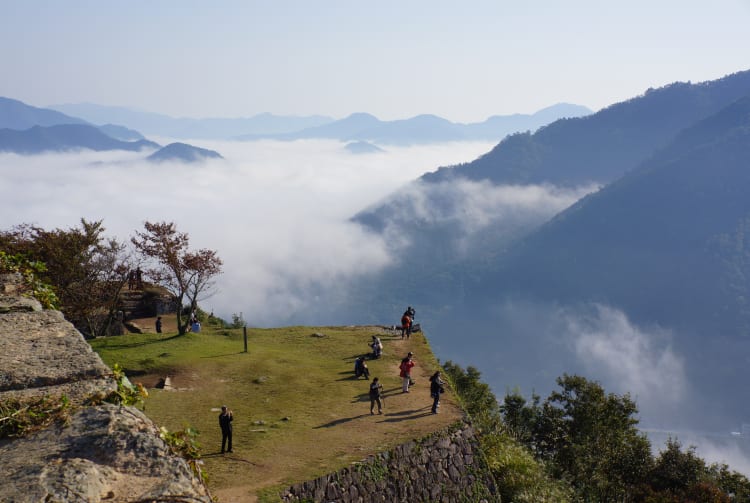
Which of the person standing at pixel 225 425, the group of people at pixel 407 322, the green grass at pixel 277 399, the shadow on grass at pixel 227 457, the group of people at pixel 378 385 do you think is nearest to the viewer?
the shadow on grass at pixel 227 457

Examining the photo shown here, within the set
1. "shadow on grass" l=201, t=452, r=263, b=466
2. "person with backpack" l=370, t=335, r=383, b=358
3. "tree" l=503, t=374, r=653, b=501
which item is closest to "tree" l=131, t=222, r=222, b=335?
"person with backpack" l=370, t=335, r=383, b=358

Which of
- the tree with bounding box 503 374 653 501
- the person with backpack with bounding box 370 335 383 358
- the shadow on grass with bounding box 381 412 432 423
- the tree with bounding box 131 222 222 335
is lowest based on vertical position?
the tree with bounding box 503 374 653 501

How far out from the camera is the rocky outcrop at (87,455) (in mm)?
5582

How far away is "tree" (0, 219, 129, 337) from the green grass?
7.54 metres

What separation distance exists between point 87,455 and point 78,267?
125 ft

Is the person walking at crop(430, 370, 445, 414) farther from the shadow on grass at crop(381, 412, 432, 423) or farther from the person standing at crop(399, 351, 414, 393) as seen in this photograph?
the person standing at crop(399, 351, 414, 393)

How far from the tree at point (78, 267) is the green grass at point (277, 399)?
24.8 feet

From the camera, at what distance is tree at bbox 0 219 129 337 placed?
3791 centimetres

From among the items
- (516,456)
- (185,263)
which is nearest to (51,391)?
(516,456)

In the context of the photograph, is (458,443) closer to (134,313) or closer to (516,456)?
(516,456)

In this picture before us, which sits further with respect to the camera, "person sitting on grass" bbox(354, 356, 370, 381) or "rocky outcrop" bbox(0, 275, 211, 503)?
"person sitting on grass" bbox(354, 356, 370, 381)

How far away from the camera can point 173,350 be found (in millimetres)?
30891

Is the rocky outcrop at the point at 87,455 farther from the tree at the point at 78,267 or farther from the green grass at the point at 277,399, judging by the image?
the tree at the point at 78,267

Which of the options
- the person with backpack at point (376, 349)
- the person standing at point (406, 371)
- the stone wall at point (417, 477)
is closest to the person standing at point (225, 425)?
the stone wall at point (417, 477)
